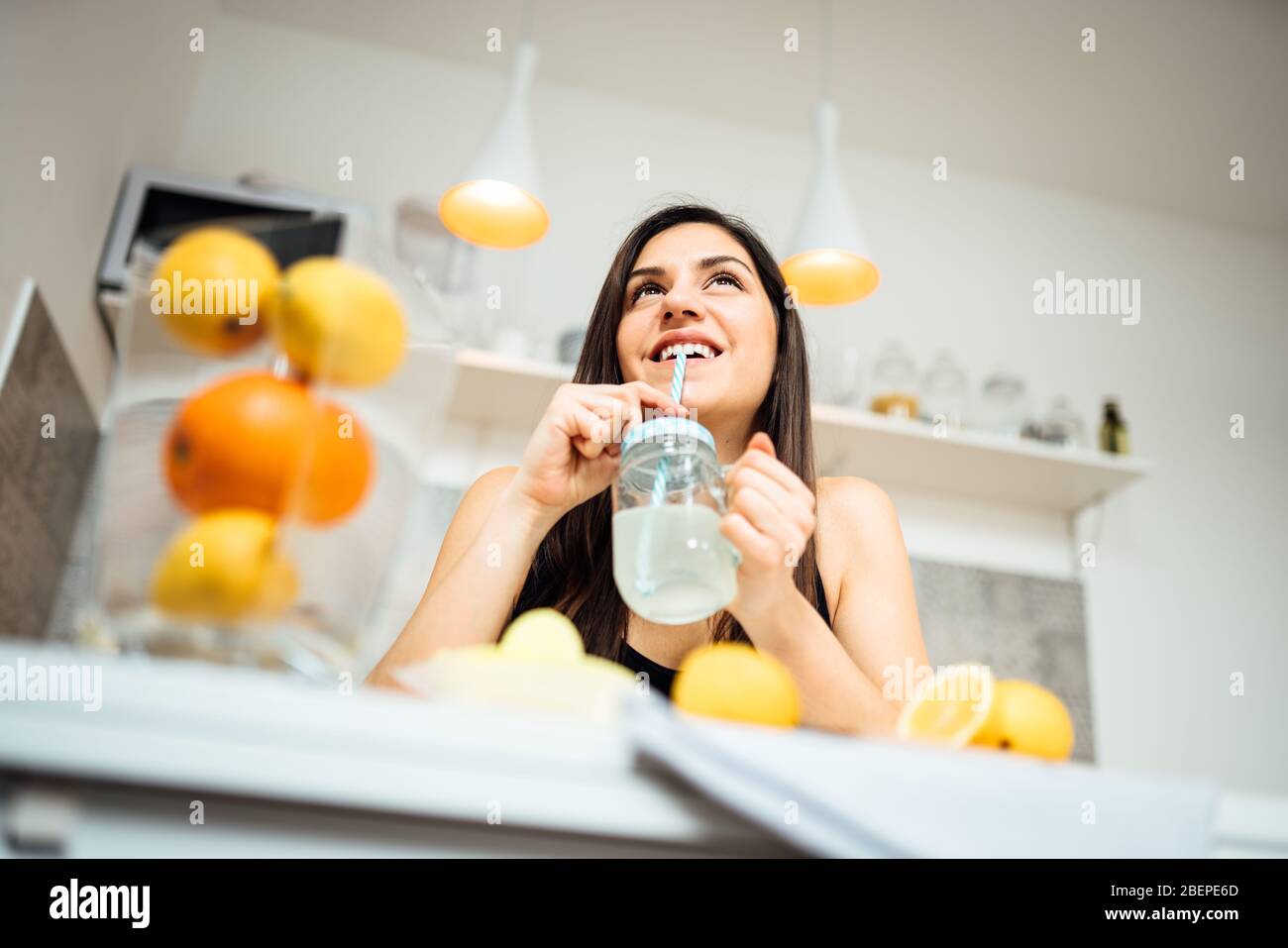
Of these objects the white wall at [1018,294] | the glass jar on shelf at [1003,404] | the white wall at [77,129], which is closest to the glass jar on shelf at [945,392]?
the glass jar on shelf at [1003,404]

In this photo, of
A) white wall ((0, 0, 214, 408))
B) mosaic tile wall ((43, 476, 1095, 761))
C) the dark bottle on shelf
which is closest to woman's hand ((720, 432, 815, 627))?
white wall ((0, 0, 214, 408))

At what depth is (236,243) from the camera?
0.49m

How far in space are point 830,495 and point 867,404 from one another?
4.68ft

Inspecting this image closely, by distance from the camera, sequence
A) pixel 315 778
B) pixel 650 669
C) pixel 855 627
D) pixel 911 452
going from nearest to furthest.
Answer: pixel 315 778 < pixel 650 669 < pixel 855 627 < pixel 911 452

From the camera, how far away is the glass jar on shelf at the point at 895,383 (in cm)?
276

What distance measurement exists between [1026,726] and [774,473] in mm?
272

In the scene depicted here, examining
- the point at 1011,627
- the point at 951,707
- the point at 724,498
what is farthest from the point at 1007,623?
the point at 951,707

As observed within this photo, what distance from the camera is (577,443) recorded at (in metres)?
1.01

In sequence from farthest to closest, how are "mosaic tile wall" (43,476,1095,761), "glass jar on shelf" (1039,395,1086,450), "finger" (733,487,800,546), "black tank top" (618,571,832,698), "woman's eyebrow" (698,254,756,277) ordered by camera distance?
1. "glass jar on shelf" (1039,395,1086,450)
2. "mosaic tile wall" (43,476,1095,761)
3. "woman's eyebrow" (698,254,756,277)
4. "black tank top" (618,571,832,698)
5. "finger" (733,487,800,546)

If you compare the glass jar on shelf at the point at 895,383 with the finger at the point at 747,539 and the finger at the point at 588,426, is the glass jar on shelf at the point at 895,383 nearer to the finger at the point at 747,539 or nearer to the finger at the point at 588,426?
the finger at the point at 588,426

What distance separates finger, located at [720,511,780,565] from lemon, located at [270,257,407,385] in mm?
325

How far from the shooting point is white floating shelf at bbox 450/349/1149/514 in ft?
8.43

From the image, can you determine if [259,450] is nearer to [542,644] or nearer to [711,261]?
[542,644]

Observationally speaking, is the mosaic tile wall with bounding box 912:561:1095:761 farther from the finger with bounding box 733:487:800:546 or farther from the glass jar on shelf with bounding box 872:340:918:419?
the finger with bounding box 733:487:800:546
